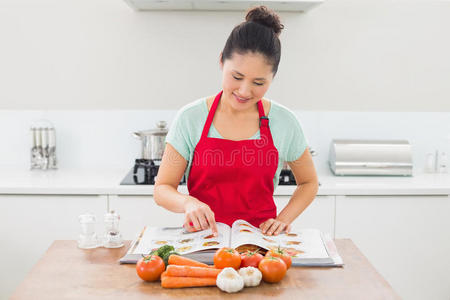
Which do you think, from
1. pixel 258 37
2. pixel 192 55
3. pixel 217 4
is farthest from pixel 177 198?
pixel 192 55

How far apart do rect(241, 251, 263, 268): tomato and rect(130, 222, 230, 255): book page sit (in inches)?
4.4

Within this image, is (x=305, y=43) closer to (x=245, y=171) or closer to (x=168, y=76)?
(x=168, y=76)

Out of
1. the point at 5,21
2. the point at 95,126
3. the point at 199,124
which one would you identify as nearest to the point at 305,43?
the point at 95,126

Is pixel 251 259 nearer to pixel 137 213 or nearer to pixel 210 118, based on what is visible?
pixel 210 118

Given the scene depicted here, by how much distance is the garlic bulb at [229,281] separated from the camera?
1.24m

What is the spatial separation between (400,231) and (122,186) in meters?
1.61

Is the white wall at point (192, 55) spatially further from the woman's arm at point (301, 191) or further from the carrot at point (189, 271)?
the carrot at point (189, 271)

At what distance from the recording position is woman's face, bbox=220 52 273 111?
1.58 metres

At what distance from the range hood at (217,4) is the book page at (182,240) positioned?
5.52 ft

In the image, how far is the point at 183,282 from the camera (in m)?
1.27

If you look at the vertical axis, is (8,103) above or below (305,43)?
below

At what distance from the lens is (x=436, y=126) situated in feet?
11.3

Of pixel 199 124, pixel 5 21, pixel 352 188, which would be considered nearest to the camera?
pixel 199 124

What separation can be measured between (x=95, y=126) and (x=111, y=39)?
23.4 inches
